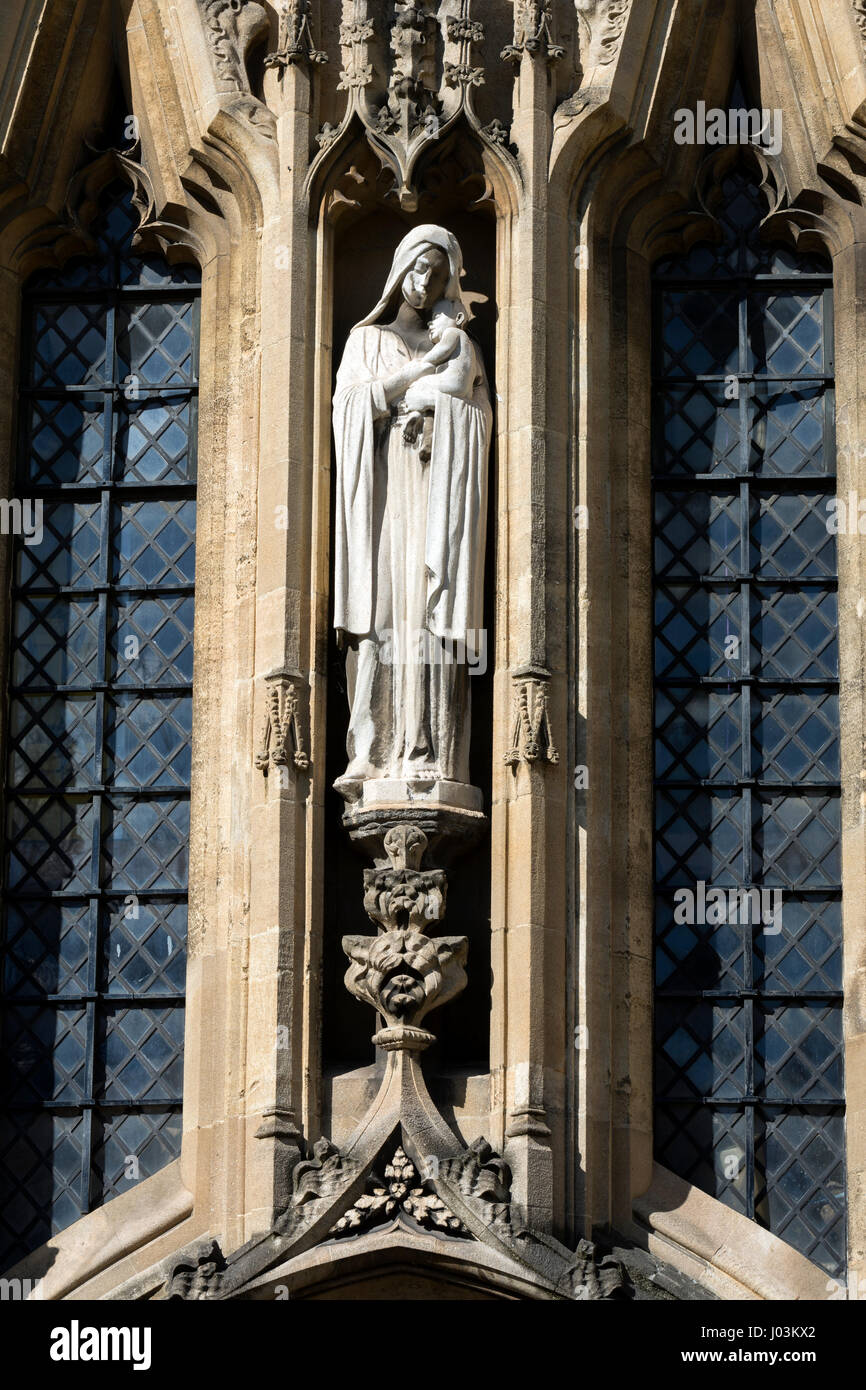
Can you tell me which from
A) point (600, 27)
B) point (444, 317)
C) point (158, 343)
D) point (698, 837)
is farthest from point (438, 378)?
point (698, 837)

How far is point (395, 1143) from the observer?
72.3 ft

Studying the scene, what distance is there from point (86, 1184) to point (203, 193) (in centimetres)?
633

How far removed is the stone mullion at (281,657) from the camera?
22.3 meters

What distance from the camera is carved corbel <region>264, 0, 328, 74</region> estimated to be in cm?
2400

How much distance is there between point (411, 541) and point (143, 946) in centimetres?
304

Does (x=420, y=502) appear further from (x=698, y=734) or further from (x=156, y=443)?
(x=156, y=443)

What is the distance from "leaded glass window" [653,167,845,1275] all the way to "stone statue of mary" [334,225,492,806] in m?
1.71

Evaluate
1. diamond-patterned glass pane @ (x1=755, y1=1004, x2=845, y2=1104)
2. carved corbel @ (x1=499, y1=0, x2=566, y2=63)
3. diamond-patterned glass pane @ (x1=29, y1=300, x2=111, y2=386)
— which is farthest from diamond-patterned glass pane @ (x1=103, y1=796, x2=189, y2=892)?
carved corbel @ (x1=499, y1=0, x2=566, y2=63)

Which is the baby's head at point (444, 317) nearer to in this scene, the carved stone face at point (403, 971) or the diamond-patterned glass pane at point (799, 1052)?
the carved stone face at point (403, 971)

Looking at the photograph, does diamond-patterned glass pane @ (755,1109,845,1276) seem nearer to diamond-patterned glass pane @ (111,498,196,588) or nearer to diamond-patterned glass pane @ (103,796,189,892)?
diamond-patterned glass pane @ (103,796,189,892)

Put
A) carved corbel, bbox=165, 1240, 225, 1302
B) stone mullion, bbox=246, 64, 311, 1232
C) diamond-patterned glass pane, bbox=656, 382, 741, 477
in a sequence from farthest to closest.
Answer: diamond-patterned glass pane, bbox=656, 382, 741, 477 < stone mullion, bbox=246, 64, 311, 1232 < carved corbel, bbox=165, 1240, 225, 1302
